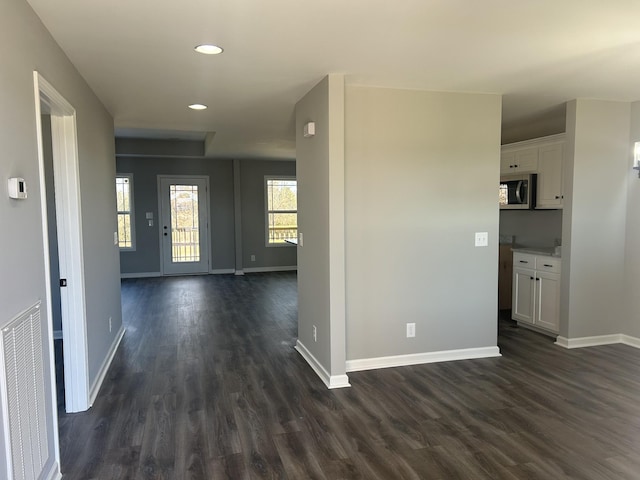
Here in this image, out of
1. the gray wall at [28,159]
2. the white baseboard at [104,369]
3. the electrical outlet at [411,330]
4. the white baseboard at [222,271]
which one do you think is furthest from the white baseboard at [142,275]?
the electrical outlet at [411,330]

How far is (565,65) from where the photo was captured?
10.4ft

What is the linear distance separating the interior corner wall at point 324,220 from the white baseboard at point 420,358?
34cm

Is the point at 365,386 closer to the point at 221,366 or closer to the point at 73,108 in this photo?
the point at 221,366

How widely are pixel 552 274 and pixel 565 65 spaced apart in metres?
2.33

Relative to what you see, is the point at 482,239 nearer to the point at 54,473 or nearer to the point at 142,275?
the point at 54,473

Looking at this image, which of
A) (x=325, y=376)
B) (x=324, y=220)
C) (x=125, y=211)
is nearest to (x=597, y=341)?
(x=325, y=376)

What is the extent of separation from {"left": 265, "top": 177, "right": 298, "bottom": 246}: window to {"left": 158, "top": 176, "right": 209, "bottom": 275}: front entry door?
4.53ft

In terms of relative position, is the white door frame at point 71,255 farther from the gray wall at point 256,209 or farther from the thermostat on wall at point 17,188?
the gray wall at point 256,209

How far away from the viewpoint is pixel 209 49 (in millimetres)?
2754

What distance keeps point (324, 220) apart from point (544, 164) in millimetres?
3267

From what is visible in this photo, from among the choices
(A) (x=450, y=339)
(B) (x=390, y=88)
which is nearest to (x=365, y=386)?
(A) (x=450, y=339)

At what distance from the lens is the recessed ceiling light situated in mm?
2705

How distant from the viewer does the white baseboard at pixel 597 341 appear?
173 inches

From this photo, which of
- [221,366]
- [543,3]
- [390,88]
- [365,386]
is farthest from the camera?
[221,366]
